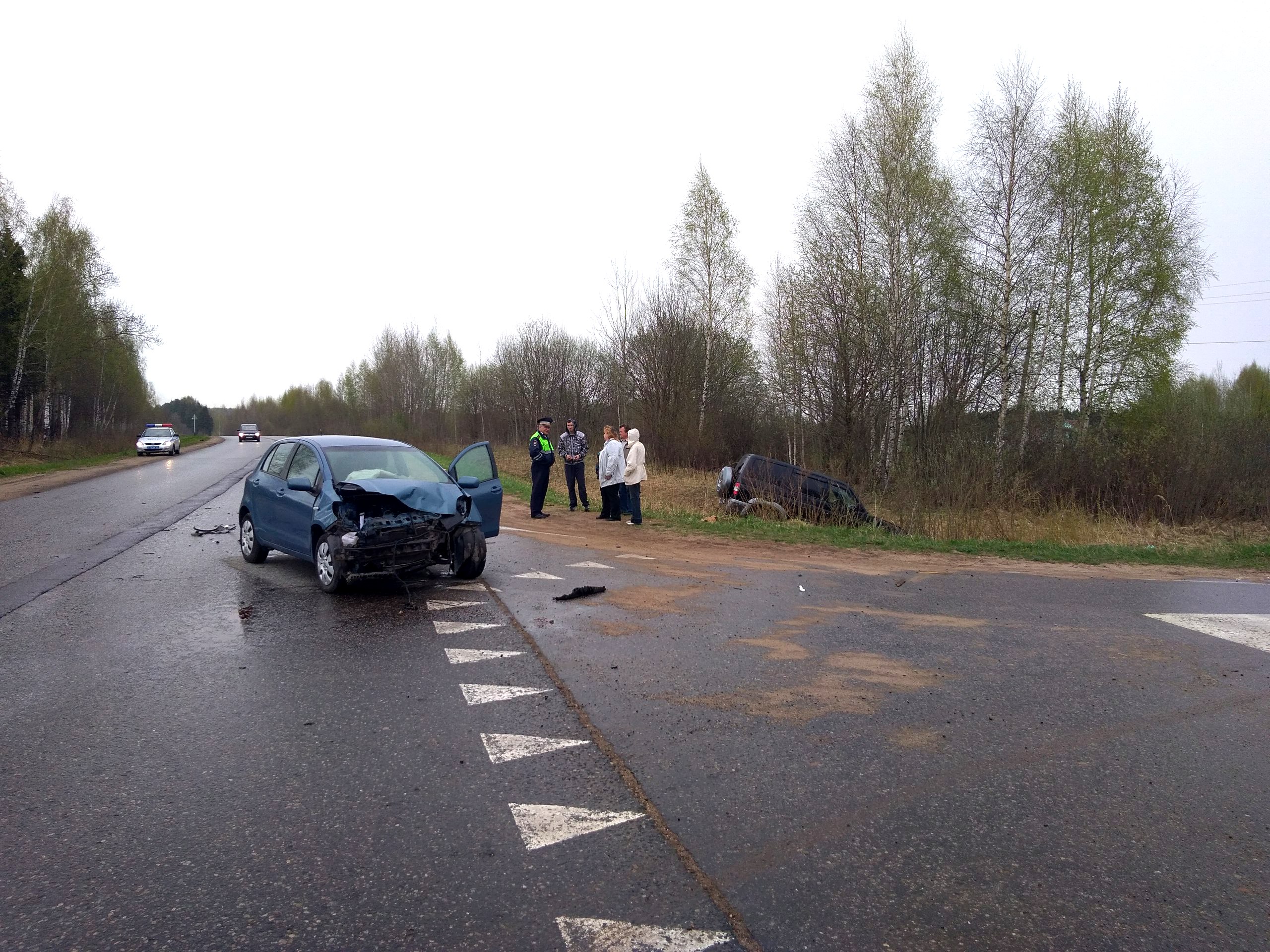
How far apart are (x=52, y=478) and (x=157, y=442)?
63.1 feet

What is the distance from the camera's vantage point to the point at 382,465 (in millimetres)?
8617

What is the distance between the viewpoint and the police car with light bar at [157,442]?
138ft

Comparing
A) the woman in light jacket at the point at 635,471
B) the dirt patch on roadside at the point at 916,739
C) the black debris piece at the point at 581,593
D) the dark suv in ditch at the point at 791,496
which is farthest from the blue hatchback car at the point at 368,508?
the dark suv in ditch at the point at 791,496

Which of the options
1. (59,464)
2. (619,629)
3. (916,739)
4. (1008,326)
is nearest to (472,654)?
(619,629)

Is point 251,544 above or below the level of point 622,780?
above

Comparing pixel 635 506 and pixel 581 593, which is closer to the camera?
pixel 581 593

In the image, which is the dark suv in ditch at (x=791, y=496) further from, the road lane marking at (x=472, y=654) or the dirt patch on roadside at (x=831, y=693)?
the road lane marking at (x=472, y=654)

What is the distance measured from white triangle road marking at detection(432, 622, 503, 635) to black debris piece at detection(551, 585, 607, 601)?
47.4 inches

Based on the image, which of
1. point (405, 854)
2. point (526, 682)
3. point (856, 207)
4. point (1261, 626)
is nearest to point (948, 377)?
point (856, 207)

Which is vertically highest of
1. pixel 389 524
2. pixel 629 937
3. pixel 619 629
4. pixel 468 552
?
pixel 389 524

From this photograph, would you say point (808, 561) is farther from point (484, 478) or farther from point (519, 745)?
point (519, 745)

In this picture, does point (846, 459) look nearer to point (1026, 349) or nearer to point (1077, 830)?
point (1026, 349)

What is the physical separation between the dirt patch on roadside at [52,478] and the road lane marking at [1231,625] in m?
21.2

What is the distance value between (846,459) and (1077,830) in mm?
19642
